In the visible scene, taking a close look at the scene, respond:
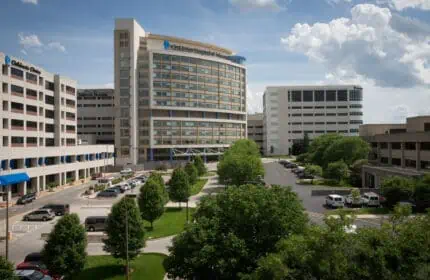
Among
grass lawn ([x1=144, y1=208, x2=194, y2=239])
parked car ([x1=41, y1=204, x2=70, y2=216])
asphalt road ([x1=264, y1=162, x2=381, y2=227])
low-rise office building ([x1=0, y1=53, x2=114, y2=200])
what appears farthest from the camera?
low-rise office building ([x1=0, y1=53, x2=114, y2=200])

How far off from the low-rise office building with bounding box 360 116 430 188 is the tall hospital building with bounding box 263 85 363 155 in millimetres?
78121

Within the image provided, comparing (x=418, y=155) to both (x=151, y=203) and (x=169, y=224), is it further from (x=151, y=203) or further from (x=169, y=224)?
(x=151, y=203)

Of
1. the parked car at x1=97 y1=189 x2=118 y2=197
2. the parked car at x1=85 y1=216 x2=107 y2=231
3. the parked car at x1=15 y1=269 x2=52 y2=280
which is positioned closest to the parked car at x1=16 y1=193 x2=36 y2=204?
the parked car at x1=97 y1=189 x2=118 y2=197

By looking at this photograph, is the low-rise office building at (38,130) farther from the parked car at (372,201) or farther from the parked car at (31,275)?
the parked car at (372,201)

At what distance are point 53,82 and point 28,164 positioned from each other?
21.2 meters

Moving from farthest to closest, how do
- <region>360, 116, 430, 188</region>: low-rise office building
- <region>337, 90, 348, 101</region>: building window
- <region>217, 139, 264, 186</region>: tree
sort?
1. <region>337, 90, 348, 101</region>: building window
2. <region>217, 139, 264, 186</region>: tree
3. <region>360, 116, 430, 188</region>: low-rise office building

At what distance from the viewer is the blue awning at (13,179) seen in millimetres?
53844

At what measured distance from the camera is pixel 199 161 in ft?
277

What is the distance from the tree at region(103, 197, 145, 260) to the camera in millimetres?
25453

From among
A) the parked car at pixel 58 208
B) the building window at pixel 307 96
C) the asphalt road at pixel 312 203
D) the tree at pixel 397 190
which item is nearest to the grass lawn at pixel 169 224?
the parked car at pixel 58 208

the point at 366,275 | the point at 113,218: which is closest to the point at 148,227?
the point at 113,218

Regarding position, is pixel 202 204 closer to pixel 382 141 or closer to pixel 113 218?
pixel 113 218

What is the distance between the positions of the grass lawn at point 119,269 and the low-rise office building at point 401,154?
3739 centimetres

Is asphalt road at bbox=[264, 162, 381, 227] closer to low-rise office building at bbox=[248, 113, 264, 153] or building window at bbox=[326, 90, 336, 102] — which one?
building window at bbox=[326, 90, 336, 102]
